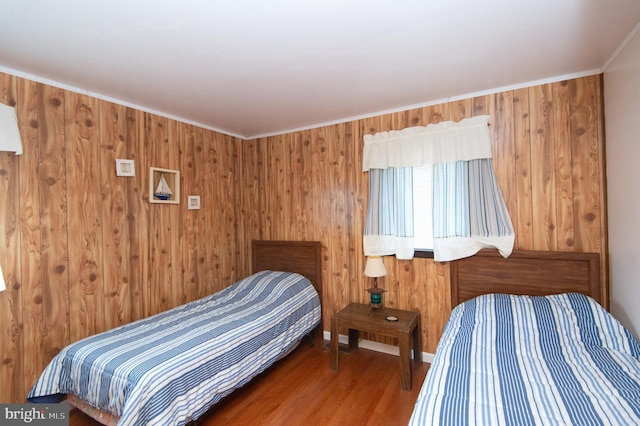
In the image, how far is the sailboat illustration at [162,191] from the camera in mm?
2639

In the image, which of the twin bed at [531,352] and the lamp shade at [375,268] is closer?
the twin bed at [531,352]

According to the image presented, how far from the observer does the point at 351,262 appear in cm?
294

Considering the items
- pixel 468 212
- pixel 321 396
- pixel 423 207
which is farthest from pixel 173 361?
pixel 468 212

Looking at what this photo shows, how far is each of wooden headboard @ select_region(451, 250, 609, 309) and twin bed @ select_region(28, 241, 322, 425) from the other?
58.1 inches

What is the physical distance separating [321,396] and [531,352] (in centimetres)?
141

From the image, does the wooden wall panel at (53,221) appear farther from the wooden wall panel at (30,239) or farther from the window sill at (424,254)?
the window sill at (424,254)

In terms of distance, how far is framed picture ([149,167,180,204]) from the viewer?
2.60 m

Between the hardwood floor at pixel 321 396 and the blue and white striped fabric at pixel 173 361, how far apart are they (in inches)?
8.2

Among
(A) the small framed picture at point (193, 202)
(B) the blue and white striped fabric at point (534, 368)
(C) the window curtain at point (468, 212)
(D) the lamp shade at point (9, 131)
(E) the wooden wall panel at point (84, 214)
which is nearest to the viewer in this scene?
(B) the blue and white striped fabric at point (534, 368)

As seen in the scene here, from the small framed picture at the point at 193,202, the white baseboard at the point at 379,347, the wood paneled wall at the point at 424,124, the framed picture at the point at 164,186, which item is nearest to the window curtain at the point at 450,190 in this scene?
the wood paneled wall at the point at 424,124

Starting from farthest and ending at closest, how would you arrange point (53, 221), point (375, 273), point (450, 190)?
point (375, 273) < point (450, 190) < point (53, 221)

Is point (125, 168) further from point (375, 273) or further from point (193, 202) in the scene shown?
point (375, 273)

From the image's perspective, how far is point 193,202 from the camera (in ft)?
9.77

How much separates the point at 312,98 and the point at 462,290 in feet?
6.70
